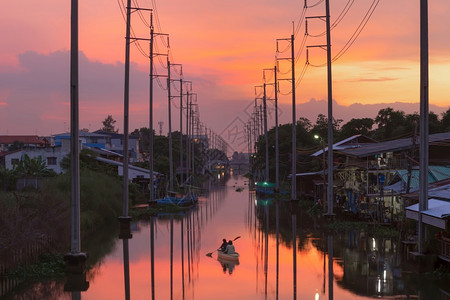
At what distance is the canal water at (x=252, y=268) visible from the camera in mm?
23984

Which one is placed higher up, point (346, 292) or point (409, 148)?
point (409, 148)

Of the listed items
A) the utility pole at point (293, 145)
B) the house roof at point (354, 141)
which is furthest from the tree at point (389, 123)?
the utility pole at point (293, 145)

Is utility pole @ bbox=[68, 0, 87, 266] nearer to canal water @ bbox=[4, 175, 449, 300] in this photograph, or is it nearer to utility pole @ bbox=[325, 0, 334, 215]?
canal water @ bbox=[4, 175, 449, 300]

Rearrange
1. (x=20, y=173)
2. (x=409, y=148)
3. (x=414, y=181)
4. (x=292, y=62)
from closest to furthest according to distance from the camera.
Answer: (x=414, y=181), (x=409, y=148), (x=20, y=173), (x=292, y=62)

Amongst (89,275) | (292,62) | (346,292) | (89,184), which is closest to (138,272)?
(89,275)

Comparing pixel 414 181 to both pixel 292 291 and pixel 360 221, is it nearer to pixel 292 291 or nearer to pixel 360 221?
pixel 360 221

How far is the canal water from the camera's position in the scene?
24.0 m

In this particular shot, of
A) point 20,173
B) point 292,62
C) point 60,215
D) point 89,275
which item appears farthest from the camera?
point 292,62

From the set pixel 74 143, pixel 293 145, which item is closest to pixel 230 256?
pixel 74 143

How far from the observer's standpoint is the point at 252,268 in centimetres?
2973

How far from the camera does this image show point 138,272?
94.3 feet

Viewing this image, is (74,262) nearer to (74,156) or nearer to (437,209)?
(74,156)

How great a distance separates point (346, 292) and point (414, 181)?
828 inches

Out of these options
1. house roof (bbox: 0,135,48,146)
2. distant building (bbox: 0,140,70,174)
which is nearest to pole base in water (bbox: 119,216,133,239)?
distant building (bbox: 0,140,70,174)
